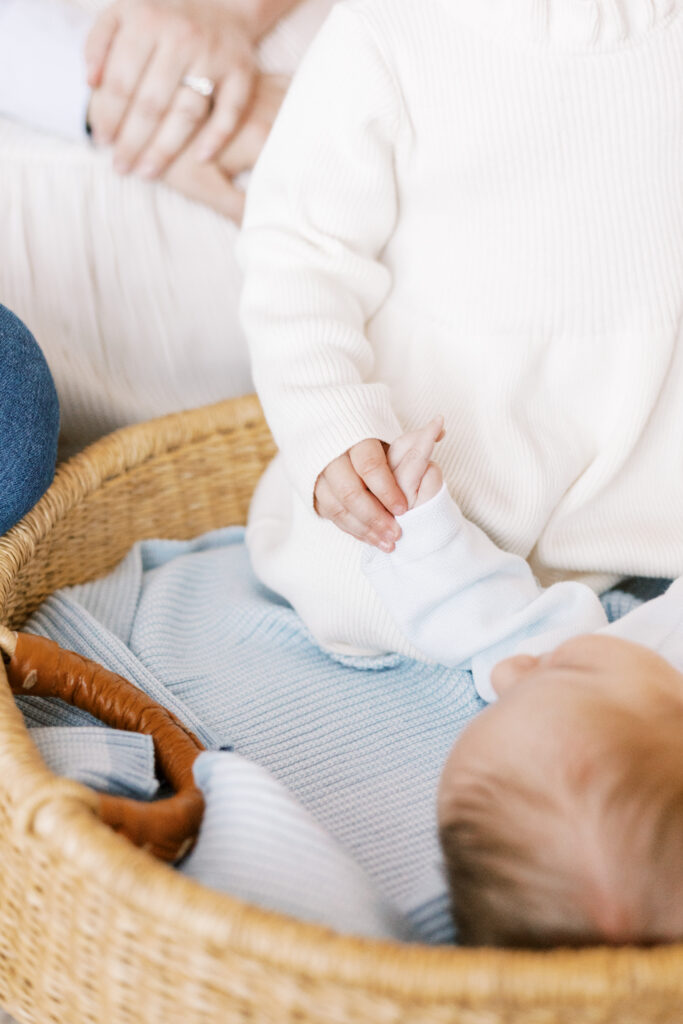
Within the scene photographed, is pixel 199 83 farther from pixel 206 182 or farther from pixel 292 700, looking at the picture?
pixel 292 700

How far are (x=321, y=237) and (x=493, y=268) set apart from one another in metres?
0.17

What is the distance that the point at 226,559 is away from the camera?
3.78 ft

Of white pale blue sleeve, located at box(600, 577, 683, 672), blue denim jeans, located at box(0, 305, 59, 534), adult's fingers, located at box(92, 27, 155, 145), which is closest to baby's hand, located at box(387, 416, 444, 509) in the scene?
white pale blue sleeve, located at box(600, 577, 683, 672)

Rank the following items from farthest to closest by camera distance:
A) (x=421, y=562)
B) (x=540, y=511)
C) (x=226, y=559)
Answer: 1. (x=226, y=559)
2. (x=540, y=511)
3. (x=421, y=562)

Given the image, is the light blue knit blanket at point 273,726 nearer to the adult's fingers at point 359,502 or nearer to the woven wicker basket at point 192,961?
the woven wicker basket at point 192,961

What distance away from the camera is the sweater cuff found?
2.70 ft

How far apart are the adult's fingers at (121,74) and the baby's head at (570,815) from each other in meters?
0.87

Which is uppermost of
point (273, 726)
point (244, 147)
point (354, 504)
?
point (244, 147)

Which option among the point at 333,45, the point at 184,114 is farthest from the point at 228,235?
the point at 333,45

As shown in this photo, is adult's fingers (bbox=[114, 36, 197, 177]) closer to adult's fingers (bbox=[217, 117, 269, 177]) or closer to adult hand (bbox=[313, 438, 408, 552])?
adult's fingers (bbox=[217, 117, 269, 177])

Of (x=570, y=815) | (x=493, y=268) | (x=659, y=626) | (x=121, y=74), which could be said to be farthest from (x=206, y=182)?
(x=570, y=815)

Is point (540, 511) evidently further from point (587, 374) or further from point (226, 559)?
point (226, 559)

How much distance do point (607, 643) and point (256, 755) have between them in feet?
1.13

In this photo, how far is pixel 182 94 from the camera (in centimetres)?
116
